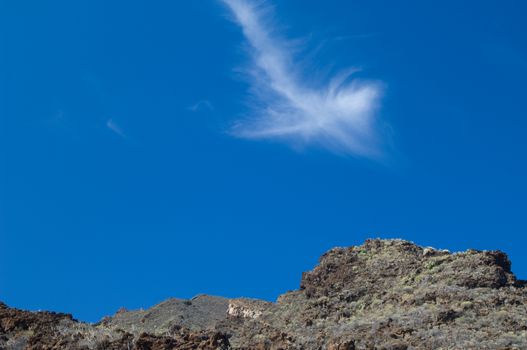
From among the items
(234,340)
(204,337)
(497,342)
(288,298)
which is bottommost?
(204,337)

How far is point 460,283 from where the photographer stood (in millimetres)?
43344

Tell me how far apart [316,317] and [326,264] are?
9318 mm

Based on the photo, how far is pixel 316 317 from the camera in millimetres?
46562

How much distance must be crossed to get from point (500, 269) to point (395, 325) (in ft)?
39.6

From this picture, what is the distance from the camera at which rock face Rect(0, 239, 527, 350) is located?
2612 cm

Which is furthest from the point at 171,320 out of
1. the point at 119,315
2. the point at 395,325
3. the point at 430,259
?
the point at 395,325

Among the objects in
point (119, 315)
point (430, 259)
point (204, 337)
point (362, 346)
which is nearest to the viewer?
point (204, 337)

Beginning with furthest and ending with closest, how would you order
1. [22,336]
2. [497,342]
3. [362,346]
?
[362,346] < [497,342] < [22,336]

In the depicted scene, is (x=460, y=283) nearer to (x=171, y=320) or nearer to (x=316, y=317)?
(x=316, y=317)

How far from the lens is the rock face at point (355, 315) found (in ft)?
85.7

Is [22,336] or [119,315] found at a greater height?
[119,315]

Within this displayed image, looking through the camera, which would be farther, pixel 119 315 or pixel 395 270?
pixel 119 315

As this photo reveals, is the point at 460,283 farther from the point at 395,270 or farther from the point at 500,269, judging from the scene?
the point at 395,270

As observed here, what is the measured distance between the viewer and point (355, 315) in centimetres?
4469
